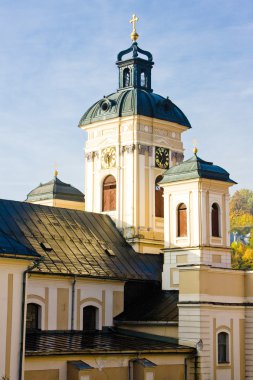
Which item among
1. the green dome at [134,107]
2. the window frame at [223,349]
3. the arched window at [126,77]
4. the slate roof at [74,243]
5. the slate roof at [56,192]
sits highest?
the arched window at [126,77]

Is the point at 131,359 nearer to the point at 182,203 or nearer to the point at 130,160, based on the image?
the point at 182,203

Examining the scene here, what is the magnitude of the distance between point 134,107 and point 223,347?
46.8ft

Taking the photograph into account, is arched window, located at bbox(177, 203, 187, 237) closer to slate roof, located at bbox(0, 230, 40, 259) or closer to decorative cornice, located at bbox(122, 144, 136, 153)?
decorative cornice, located at bbox(122, 144, 136, 153)

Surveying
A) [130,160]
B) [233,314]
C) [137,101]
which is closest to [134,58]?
[137,101]

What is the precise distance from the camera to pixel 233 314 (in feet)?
119

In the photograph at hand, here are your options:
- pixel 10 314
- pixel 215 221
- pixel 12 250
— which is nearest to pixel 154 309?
pixel 215 221

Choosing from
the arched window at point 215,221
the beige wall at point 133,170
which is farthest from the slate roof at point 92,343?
the beige wall at point 133,170

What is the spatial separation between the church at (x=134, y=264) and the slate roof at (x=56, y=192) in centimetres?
272

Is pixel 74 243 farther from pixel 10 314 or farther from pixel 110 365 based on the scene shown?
pixel 10 314

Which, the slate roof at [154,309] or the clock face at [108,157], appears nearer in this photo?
the slate roof at [154,309]

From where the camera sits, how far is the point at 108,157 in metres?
44.1

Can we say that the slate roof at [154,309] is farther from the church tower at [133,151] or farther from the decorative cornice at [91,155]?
the decorative cornice at [91,155]

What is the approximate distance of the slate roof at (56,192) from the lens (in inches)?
1865

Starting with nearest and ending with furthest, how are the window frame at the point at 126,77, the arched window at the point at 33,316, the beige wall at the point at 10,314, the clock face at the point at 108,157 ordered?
the beige wall at the point at 10,314 < the arched window at the point at 33,316 < the clock face at the point at 108,157 < the window frame at the point at 126,77
